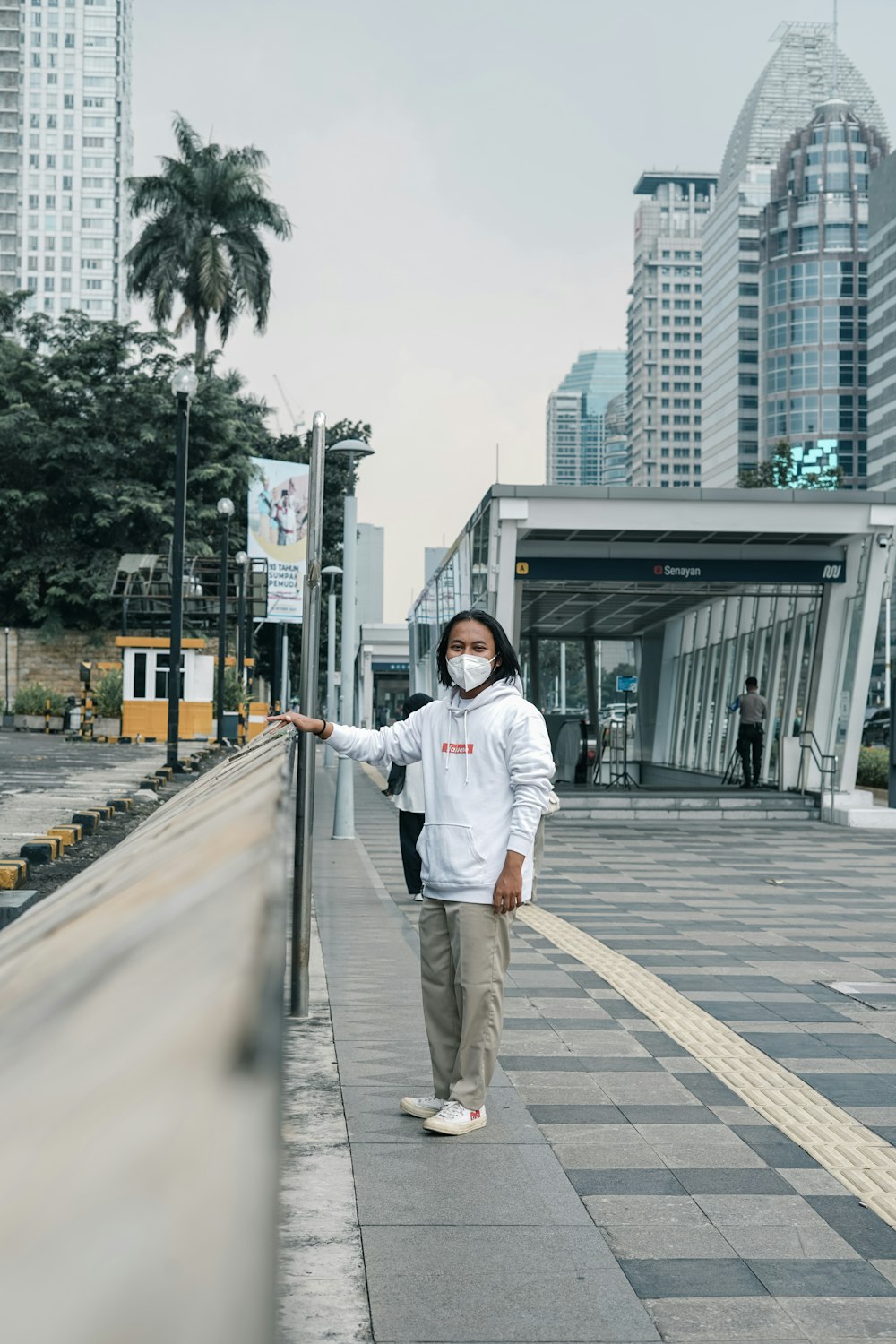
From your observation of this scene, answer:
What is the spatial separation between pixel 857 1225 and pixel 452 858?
1737mm

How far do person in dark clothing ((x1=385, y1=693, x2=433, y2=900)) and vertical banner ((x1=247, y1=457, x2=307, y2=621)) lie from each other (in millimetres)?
32653

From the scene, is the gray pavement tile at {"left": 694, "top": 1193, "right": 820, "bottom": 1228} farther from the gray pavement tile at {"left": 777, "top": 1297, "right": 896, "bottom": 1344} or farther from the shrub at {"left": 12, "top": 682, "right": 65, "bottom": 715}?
the shrub at {"left": 12, "top": 682, "right": 65, "bottom": 715}

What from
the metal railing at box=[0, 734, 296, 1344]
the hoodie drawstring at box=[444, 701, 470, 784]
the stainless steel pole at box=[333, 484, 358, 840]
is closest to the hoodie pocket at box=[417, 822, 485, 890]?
the hoodie drawstring at box=[444, 701, 470, 784]

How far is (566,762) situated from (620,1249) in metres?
25.0

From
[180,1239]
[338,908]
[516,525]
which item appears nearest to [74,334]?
[516,525]

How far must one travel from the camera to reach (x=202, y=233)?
47812 mm

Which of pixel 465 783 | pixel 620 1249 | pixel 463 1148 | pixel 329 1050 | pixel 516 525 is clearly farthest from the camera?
pixel 516 525

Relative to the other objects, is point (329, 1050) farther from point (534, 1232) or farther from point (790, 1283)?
point (790, 1283)

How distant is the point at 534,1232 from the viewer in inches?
156

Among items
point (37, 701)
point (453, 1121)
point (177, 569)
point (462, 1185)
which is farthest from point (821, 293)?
point (462, 1185)

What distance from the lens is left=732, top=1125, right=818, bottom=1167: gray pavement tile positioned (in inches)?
185

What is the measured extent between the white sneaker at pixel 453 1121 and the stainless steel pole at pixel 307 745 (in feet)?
4.74

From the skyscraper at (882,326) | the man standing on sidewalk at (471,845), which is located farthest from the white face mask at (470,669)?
the skyscraper at (882,326)

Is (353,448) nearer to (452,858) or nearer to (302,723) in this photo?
(302,723)
